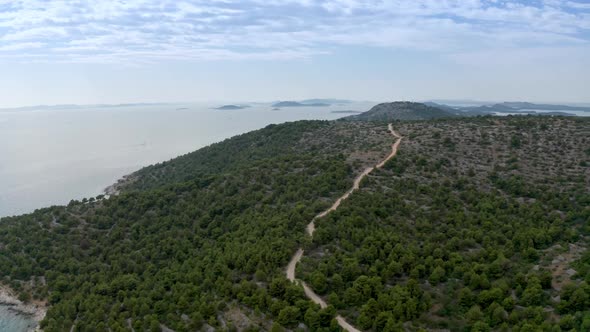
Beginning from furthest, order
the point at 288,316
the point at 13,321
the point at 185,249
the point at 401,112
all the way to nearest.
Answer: the point at 401,112 < the point at 185,249 < the point at 13,321 < the point at 288,316

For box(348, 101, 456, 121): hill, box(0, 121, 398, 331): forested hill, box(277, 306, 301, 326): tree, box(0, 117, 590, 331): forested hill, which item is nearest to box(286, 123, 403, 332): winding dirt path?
box(0, 117, 590, 331): forested hill

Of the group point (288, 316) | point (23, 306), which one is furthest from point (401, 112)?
point (288, 316)

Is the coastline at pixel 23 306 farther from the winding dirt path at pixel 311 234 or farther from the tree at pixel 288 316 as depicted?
the tree at pixel 288 316

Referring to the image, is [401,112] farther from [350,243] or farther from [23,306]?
[23,306]

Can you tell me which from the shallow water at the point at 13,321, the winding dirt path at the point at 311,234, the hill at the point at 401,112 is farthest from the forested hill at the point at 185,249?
the hill at the point at 401,112

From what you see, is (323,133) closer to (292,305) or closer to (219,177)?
(219,177)

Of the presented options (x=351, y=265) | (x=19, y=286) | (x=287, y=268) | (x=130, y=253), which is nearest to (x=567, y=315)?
(x=351, y=265)
